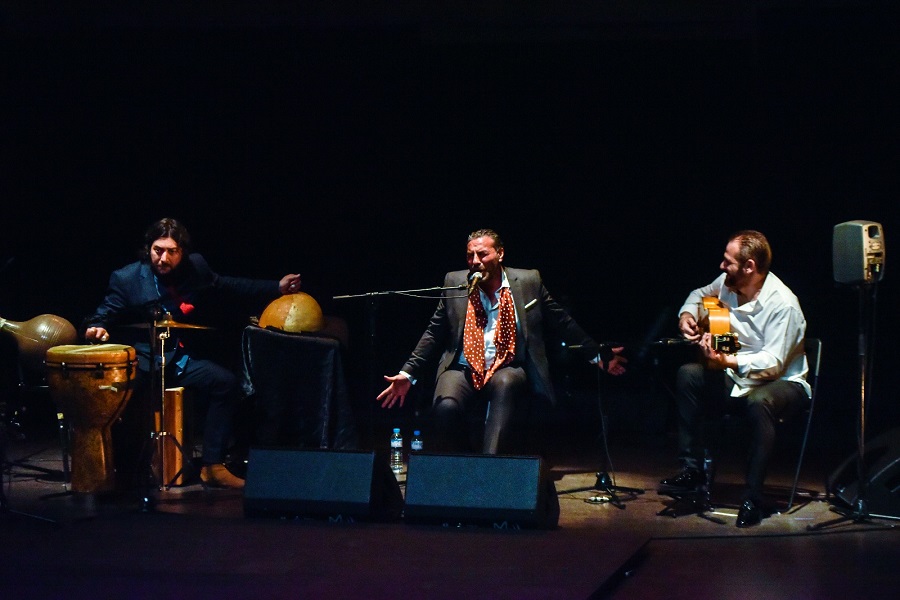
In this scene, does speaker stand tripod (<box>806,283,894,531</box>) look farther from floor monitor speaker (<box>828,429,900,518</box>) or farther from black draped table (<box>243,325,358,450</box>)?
black draped table (<box>243,325,358,450</box>)

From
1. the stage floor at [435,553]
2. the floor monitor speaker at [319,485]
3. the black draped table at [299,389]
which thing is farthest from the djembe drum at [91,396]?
the floor monitor speaker at [319,485]

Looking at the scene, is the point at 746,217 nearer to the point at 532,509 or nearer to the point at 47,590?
the point at 532,509

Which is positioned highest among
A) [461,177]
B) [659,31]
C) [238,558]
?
[659,31]

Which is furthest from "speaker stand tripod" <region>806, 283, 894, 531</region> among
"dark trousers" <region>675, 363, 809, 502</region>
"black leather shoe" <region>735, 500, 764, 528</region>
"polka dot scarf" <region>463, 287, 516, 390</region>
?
"polka dot scarf" <region>463, 287, 516, 390</region>

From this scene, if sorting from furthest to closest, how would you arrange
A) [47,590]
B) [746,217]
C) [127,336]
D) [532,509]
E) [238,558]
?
[746,217], [127,336], [532,509], [238,558], [47,590]

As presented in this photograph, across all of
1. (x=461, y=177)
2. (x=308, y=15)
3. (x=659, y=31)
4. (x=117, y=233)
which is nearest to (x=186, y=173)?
(x=117, y=233)

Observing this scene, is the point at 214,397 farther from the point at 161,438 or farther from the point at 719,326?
the point at 719,326

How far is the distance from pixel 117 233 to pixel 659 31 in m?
4.58

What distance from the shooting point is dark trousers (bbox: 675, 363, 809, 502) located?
4633 mm

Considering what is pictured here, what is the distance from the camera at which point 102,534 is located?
4266mm

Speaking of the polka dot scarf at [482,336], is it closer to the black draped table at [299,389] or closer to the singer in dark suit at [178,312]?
the black draped table at [299,389]

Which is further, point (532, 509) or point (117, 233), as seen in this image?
point (117, 233)

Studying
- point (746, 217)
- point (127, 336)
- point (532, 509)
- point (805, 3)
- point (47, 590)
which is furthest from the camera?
point (746, 217)

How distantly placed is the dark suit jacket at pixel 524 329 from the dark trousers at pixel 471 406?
0.11 m
